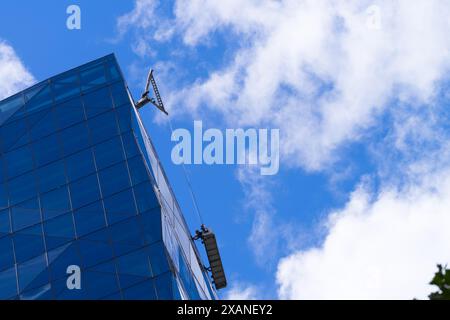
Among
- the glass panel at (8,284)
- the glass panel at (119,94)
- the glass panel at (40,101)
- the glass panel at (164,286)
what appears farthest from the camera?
the glass panel at (40,101)

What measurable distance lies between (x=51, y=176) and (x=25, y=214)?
8.54ft

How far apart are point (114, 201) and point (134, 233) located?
8.91ft

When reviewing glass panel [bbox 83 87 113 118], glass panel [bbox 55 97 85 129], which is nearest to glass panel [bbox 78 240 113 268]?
glass panel [bbox 55 97 85 129]

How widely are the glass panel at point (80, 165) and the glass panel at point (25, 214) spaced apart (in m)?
2.45

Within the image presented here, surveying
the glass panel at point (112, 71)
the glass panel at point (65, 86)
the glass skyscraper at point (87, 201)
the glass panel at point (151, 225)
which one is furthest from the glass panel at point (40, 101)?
→ the glass panel at point (151, 225)

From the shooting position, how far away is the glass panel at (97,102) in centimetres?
4238

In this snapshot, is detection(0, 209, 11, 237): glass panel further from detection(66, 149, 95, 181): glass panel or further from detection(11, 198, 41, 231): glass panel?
detection(66, 149, 95, 181): glass panel

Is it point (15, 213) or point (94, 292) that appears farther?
point (15, 213)

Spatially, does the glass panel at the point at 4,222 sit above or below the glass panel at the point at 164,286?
above

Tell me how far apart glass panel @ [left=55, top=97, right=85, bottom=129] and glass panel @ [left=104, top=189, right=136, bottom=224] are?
25.2ft

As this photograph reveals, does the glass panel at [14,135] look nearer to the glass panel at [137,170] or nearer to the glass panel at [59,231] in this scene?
the glass panel at [59,231]
